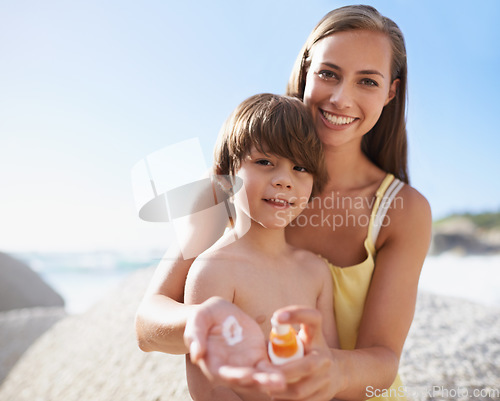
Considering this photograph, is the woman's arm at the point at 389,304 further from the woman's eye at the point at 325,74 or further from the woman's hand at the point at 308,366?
the woman's eye at the point at 325,74

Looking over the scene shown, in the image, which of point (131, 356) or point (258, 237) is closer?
point (258, 237)

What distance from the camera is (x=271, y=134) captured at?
1878 millimetres

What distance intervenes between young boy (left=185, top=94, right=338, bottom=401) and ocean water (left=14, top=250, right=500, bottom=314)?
12.7 meters

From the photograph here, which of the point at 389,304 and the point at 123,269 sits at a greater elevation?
the point at 389,304

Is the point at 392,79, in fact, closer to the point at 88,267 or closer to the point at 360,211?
the point at 360,211

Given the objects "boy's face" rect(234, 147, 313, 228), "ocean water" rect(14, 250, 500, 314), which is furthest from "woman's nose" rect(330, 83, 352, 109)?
"ocean water" rect(14, 250, 500, 314)

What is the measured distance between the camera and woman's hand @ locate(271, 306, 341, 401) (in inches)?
46.0

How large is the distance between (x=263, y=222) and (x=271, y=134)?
360mm

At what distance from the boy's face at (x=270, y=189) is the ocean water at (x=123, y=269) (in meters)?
12.9

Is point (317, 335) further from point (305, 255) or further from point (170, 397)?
point (170, 397)

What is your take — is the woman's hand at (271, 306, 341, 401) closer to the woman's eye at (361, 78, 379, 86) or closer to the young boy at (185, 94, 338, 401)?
the young boy at (185, 94, 338, 401)

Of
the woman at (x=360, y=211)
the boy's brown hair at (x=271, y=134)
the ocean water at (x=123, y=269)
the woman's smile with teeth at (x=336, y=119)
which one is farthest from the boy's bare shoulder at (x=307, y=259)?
the ocean water at (x=123, y=269)

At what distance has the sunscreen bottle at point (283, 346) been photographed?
48.4 inches

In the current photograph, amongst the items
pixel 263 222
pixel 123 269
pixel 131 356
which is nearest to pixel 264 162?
pixel 263 222
